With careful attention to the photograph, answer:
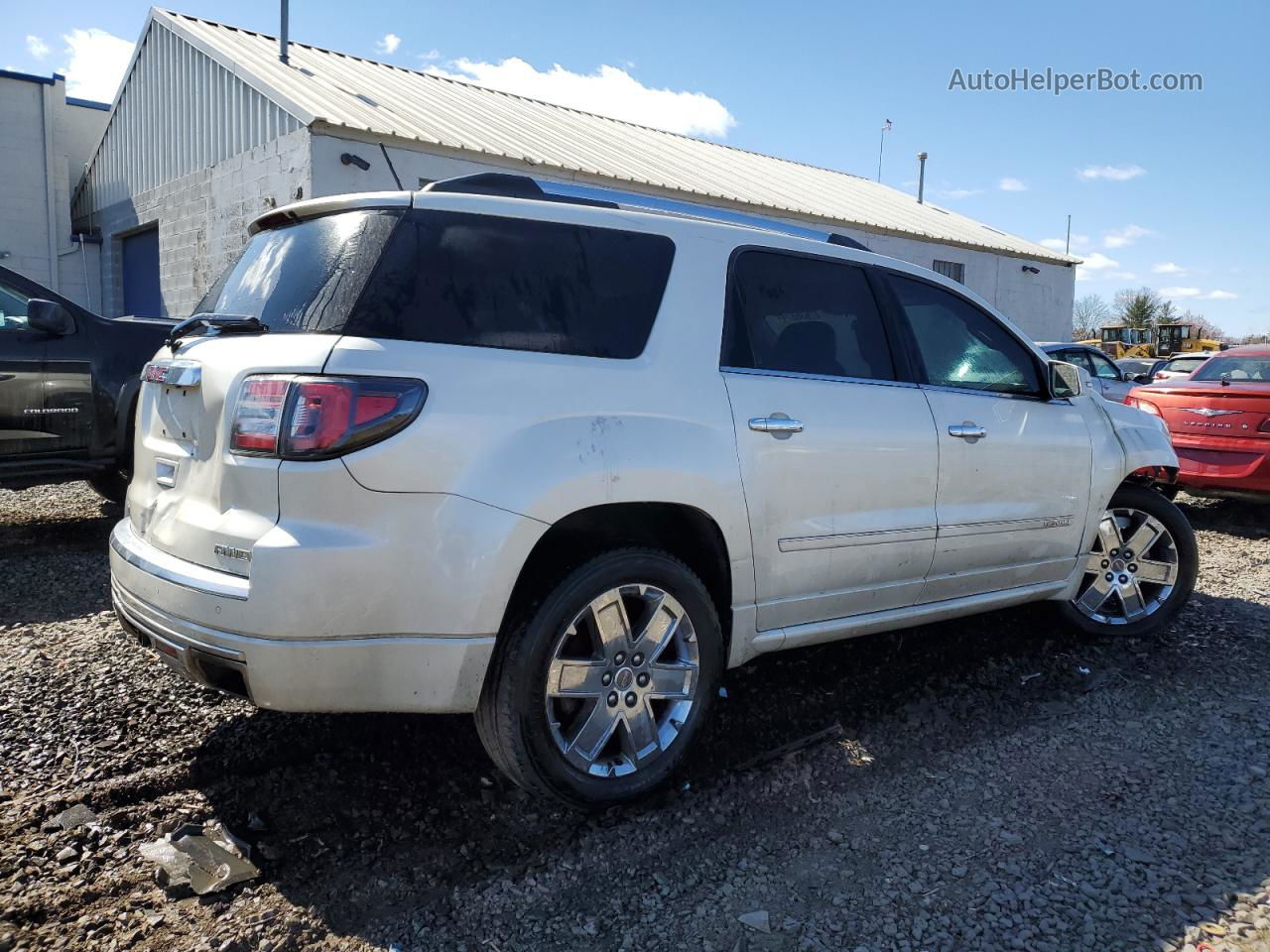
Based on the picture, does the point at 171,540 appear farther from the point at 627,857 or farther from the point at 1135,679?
the point at 1135,679

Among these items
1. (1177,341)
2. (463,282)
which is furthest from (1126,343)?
(463,282)

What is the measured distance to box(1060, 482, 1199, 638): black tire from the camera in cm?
470

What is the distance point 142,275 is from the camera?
55.0 ft

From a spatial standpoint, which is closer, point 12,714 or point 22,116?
point 12,714

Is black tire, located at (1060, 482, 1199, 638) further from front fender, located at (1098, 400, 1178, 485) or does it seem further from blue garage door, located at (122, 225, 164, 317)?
blue garage door, located at (122, 225, 164, 317)

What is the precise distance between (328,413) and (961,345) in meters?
2.83

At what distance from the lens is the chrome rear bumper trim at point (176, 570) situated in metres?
2.50

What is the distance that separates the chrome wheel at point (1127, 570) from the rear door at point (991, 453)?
38 cm

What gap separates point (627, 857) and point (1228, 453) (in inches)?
285

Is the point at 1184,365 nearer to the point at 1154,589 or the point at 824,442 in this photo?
the point at 1154,589

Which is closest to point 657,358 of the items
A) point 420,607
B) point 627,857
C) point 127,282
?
point 420,607

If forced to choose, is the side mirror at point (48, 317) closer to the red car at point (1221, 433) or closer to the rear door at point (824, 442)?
the rear door at point (824, 442)

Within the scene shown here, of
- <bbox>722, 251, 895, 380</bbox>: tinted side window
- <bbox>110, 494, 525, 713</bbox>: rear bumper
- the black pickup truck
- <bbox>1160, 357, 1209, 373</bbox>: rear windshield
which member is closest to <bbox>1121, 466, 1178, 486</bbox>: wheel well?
<bbox>722, 251, 895, 380</bbox>: tinted side window

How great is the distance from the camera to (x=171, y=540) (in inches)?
109
